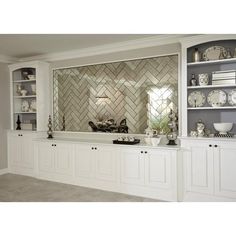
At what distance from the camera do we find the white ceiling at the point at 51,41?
380 cm

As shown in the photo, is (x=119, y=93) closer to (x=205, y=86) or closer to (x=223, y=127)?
(x=205, y=86)

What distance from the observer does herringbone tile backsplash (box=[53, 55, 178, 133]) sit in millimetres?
3951

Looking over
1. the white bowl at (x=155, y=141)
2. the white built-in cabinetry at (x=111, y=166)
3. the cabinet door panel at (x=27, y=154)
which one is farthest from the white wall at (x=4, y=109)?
the white bowl at (x=155, y=141)

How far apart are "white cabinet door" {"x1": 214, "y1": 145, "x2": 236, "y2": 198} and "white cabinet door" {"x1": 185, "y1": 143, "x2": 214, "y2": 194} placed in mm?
74

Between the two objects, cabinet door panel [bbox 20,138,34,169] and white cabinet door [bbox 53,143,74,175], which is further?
cabinet door panel [bbox 20,138,34,169]

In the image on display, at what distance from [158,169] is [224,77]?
1.55m

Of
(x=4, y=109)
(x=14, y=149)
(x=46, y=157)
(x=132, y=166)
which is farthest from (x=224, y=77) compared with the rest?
(x=4, y=109)

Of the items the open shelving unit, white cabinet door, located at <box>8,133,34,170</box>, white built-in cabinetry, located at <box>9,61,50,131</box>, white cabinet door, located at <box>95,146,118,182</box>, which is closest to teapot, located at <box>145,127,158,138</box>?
the open shelving unit

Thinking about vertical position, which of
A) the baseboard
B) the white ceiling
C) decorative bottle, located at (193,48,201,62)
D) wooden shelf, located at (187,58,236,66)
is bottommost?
the baseboard

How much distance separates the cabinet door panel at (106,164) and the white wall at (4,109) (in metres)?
2.35

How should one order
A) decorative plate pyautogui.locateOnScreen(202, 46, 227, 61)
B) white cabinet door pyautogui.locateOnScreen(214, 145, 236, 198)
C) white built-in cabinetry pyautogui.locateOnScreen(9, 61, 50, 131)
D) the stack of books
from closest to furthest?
white cabinet door pyautogui.locateOnScreen(214, 145, 236, 198) < the stack of books < decorative plate pyautogui.locateOnScreen(202, 46, 227, 61) < white built-in cabinetry pyautogui.locateOnScreen(9, 61, 50, 131)

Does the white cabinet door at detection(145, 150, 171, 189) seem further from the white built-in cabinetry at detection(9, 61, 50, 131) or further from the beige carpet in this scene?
the white built-in cabinetry at detection(9, 61, 50, 131)

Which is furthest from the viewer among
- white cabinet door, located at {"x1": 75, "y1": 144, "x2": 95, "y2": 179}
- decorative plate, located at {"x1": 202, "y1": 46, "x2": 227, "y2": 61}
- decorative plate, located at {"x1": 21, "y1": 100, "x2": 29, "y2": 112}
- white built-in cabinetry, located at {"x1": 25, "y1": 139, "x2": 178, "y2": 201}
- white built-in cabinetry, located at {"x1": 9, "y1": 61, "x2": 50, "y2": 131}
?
decorative plate, located at {"x1": 21, "y1": 100, "x2": 29, "y2": 112}
